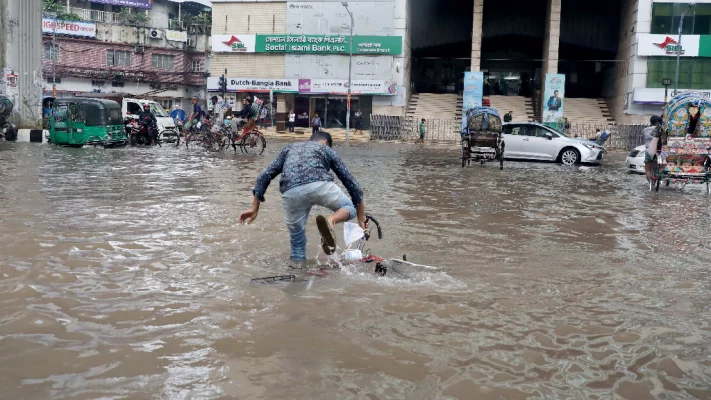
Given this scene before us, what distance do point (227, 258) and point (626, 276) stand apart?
3.73 metres

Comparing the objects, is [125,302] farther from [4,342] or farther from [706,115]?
[706,115]

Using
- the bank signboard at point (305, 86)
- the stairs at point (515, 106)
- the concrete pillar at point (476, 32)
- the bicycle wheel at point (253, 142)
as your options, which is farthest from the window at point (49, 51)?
the bicycle wheel at point (253, 142)

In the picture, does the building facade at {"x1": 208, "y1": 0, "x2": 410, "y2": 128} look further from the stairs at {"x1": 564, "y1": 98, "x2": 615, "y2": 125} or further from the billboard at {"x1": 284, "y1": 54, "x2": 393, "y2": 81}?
the stairs at {"x1": 564, "y1": 98, "x2": 615, "y2": 125}

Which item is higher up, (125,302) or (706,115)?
(706,115)

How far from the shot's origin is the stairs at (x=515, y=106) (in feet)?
149

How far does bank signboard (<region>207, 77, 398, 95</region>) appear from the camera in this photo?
4616cm

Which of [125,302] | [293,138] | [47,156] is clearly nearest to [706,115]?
[125,302]

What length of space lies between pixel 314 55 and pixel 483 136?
28686 mm

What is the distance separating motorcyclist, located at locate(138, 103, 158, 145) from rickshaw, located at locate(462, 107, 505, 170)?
12131 mm

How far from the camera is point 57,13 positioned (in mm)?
52344

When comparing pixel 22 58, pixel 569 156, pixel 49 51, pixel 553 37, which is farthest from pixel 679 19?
pixel 49 51

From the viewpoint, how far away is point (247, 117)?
2145cm

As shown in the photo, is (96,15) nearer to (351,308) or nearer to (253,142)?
(253,142)

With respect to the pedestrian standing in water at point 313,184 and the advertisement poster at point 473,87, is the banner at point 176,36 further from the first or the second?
the pedestrian standing in water at point 313,184
